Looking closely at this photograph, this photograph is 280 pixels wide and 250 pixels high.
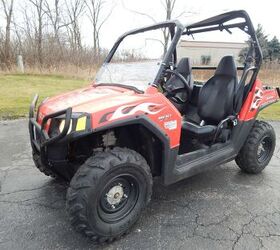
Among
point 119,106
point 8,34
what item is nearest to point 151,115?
point 119,106

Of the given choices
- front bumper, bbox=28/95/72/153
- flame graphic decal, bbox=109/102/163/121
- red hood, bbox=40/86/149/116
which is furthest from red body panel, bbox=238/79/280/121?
front bumper, bbox=28/95/72/153

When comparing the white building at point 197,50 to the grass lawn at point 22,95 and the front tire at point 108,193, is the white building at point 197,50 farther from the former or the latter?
the grass lawn at point 22,95

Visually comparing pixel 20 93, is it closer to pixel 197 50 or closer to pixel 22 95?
pixel 22 95

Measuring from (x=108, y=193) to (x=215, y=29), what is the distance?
7.34ft

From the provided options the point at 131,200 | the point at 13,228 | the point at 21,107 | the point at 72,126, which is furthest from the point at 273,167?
the point at 21,107

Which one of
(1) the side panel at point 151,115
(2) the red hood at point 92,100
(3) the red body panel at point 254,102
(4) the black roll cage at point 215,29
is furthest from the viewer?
(3) the red body panel at point 254,102

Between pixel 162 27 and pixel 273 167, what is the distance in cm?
243

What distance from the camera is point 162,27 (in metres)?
2.98

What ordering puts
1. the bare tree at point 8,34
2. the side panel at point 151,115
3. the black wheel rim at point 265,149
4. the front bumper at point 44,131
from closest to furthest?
the front bumper at point 44,131
the side panel at point 151,115
the black wheel rim at point 265,149
the bare tree at point 8,34

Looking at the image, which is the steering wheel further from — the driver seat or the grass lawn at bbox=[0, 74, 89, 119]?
the grass lawn at bbox=[0, 74, 89, 119]

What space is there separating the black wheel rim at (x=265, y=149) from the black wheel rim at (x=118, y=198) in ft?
6.69

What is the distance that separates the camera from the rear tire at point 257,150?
338 centimetres

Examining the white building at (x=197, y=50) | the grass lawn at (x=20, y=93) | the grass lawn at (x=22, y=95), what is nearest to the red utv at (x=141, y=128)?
the white building at (x=197, y=50)

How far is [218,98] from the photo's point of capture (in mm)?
3289
